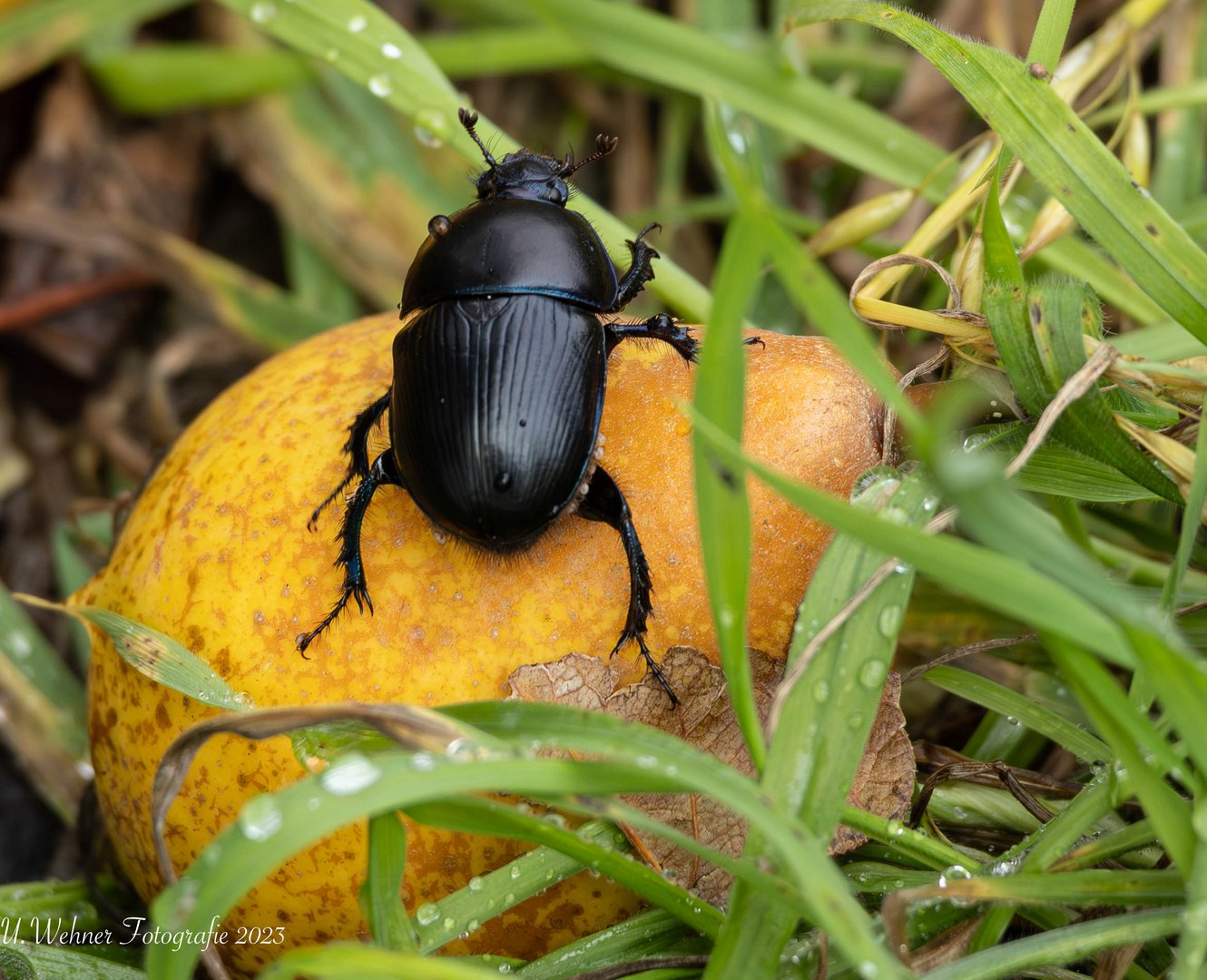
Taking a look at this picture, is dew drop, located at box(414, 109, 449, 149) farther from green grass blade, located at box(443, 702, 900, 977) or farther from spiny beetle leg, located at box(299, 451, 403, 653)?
green grass blade, located at box(443, 702, 900, 977)

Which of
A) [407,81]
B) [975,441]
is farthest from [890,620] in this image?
[407,81]

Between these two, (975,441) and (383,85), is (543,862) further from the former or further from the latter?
(383,85)

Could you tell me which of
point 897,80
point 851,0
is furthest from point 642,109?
point 851,0

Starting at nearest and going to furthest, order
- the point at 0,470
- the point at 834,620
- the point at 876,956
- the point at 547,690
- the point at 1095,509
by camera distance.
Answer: the point at 876,956 → the point at 834,620 → the point at 547,690 → the point at 1095,509 → the point at 0,470

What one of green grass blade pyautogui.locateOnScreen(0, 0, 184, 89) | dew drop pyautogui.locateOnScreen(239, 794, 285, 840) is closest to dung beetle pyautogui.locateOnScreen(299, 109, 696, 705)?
dew drop pyautogui.locateOnScreen(239, 794, 285, 840)

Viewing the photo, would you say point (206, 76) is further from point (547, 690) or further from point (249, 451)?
point (547, 690)

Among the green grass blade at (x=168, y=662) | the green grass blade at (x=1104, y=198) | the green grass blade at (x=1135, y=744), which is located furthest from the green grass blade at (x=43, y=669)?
the green grass blade at (x=1104, y=198)
